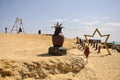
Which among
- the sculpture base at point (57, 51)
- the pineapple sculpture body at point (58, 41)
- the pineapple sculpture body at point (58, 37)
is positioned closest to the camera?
the sculpture base at point (57, 51)

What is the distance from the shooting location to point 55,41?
55.1 feet

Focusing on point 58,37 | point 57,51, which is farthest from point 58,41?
point 57,51

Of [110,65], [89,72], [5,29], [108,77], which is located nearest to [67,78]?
[89,72]

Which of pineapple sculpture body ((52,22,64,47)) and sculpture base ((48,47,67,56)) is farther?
pineapple sculpture body ((52,22,64,47))

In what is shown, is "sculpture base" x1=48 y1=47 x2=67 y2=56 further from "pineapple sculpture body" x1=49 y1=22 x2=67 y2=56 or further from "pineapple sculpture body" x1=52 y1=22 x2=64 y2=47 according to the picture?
"pineapple sculpture body" x1=52 y1=22 x2=64 y2=47

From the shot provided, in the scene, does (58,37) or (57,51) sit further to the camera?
(58,37)

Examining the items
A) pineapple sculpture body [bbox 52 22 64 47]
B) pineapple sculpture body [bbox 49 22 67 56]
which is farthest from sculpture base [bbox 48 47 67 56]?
pineapple sculpture body [bbox 52 22 64 47]

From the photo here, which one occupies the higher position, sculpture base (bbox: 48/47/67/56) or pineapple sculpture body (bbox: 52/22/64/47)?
pineapple sculpture body (bbox: 52/22/64/47)

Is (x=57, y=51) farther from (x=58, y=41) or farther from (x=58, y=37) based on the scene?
(x=58, y=37)

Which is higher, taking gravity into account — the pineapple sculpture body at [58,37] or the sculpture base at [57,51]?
the pineapple sculpture body at [58,37]

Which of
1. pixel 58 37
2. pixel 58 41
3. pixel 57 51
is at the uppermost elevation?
pixel 58 37

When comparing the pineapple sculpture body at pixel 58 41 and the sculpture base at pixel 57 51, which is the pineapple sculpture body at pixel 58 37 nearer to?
the pineapple sculpture body at pixel 58 41

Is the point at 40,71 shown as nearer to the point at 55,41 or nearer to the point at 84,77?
the point at 84,77

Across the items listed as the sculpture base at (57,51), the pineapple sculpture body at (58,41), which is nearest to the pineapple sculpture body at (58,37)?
the pineapple sculpture body at (58,41)
